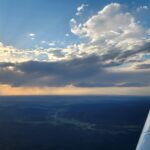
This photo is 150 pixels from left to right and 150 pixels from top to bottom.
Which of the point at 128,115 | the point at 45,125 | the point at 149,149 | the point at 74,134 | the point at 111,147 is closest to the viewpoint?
the point at 149,149

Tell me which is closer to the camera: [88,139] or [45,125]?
[88,139]

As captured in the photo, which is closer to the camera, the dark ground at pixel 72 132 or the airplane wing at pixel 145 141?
the airplane wing at pixel 145 141

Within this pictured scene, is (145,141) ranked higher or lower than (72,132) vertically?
higher

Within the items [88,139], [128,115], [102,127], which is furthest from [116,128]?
[128,115]

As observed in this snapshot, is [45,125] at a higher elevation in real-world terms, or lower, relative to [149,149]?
lower

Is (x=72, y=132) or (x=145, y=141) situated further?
(x=72, y=132)

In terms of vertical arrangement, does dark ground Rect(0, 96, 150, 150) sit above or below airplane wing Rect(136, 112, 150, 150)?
below

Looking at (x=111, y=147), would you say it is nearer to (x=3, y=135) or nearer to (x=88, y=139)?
(x=88, y=139)

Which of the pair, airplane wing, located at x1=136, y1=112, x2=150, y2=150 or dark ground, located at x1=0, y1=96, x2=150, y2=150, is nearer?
airplane wing, located at x1=136, y1=112, x2=150, y2=150

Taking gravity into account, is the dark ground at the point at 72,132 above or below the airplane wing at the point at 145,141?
below

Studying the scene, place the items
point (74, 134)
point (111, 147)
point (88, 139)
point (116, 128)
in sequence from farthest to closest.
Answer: point (116, 128) < point (74, 134) < point (88, 139) < point (111, 147)
